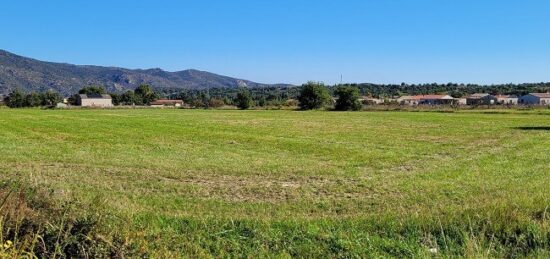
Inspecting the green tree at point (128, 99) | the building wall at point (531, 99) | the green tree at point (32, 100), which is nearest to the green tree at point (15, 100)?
the green tree at point (32, 100)

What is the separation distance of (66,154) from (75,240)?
15.5 metres

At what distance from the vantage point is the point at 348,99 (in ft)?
323

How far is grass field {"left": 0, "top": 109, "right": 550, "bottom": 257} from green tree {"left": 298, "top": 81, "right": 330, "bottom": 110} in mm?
80725

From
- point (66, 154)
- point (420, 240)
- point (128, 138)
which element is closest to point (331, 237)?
point (420, 240)

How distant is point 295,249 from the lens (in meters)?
6.59

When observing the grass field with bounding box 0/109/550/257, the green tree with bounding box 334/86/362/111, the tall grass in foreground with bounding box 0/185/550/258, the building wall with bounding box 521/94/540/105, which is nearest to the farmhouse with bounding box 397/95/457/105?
the building wall with bounding box 521/94/540/105

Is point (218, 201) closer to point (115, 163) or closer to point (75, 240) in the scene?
point (75, 240)

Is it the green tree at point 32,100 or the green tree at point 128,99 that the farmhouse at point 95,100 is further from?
the green tree at point 32,100

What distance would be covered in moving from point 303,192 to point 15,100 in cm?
15403

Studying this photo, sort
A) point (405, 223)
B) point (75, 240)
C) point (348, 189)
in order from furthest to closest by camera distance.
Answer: point (348, 189), point (405, 223), point (75, 240)

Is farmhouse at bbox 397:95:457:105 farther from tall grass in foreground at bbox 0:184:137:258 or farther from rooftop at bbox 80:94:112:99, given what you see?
tall grass in foreground at bbox 0:184:137:258

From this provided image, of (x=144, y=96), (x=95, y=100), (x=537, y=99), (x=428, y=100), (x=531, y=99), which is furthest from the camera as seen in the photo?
(x=144, y=96)

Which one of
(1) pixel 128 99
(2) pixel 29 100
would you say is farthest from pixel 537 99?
(2) pixel 29 100

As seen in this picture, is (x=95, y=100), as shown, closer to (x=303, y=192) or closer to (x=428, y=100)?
(x=428, y=100)
